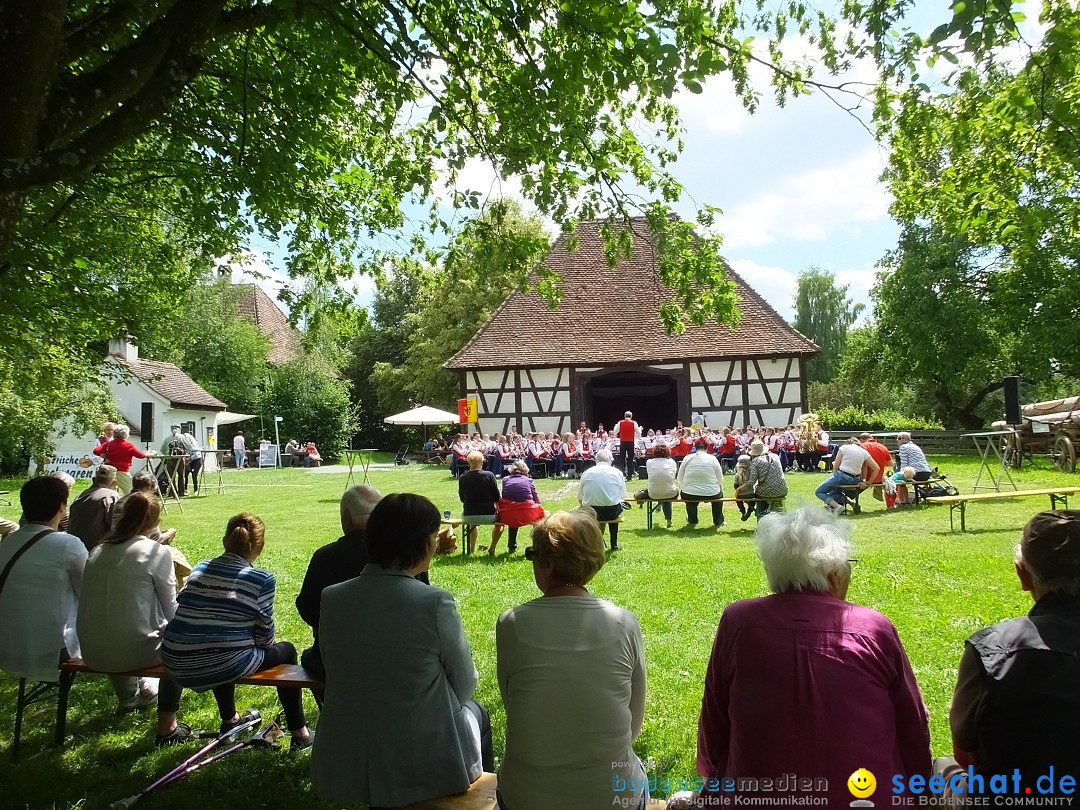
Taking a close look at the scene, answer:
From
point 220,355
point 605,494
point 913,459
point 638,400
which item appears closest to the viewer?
point 605,494

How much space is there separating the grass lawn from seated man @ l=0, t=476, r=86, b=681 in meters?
0.51

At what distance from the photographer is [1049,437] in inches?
813

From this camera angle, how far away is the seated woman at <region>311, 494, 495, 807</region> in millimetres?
2619

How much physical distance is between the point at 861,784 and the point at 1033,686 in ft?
1.71

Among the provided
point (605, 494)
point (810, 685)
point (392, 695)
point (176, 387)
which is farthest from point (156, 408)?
point (810, 685)

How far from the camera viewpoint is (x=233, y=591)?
3.78 metres

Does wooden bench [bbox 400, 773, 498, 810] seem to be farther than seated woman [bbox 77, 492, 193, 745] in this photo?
No

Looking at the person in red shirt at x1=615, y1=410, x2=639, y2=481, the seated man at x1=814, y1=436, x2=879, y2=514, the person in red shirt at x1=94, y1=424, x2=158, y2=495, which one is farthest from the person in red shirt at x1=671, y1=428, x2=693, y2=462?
the person in red shirt at x1=94, y1=424, x2=158, y2=495

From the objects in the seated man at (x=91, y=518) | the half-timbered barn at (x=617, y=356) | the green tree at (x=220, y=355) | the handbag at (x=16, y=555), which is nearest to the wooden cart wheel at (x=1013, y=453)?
the half-timbered barn at (x=617, y=356)

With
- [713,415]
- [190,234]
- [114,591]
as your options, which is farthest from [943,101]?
[713,415]

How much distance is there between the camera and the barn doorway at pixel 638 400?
1097 inches

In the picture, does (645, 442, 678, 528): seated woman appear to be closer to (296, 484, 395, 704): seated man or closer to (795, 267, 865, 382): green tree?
(296, 484, 395, 704): seated man

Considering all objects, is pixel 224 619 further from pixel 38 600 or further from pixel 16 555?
pixel 16 555

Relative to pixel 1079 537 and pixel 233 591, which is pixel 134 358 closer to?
pixel 233 591
